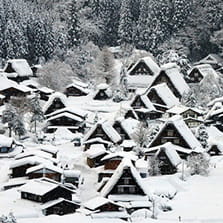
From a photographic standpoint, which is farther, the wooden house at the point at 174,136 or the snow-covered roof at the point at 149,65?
the snow-covered roof at the point at 149,65

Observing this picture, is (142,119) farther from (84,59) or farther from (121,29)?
(121,29)

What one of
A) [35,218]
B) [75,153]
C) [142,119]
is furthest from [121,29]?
[35,218]

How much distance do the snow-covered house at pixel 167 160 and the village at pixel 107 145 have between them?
5 centimetres

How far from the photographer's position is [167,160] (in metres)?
30.9

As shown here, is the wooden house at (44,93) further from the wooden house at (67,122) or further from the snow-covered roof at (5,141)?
the snow-covered roof at (5,141)

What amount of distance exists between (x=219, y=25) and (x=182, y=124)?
29796 millimetres

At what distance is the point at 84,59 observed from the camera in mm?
55250

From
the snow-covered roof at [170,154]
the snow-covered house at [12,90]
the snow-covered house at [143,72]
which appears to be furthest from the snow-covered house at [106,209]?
the snow-covered house at [143,72]

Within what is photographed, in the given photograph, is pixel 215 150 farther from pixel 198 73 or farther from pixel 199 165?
pixel 198 73

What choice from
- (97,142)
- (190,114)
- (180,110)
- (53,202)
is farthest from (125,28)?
(53,202)

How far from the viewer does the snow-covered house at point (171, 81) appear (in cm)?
4550

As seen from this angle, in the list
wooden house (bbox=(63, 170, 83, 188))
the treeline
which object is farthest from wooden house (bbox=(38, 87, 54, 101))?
wooden house (bbox=(63, 170, 83, 188))

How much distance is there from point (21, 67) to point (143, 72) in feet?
Result: 31.5

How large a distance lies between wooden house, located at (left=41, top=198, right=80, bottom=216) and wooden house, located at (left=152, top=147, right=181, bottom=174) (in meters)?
6.87
